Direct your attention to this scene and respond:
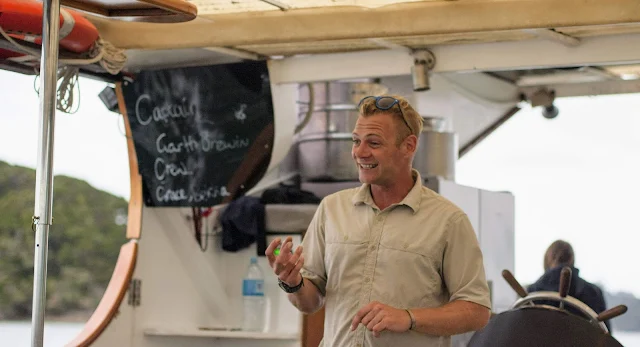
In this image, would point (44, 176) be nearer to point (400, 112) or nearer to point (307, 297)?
point (307, 297)

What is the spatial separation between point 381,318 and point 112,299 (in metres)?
2.72

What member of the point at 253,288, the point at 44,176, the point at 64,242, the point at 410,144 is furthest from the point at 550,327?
the point at 64,242

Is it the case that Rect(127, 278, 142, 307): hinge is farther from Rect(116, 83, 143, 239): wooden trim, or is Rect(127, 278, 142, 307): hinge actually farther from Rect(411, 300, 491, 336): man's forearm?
Rect(411, 300, 491, 336): man's forearm

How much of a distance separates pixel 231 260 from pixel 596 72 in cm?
258

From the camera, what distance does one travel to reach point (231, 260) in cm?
526

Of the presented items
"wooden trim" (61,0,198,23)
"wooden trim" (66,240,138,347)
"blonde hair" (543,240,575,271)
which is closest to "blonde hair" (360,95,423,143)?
"wooden trim" (61,0,198,23)

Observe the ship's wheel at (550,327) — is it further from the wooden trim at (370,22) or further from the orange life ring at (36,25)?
the orange life ring at (36,25)

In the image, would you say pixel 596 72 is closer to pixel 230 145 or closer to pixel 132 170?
pixel 230 145

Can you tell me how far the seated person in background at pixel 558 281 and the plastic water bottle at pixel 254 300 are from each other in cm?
150

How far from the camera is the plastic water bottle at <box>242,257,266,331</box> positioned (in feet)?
16.7

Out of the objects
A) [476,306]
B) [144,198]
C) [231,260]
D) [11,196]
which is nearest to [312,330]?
[231,260]

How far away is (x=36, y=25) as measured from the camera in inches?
133

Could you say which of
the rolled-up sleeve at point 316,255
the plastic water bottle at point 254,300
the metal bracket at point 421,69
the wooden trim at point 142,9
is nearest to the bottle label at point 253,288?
the plastic water bottle at point 254,300

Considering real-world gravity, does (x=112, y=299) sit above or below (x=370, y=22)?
below
